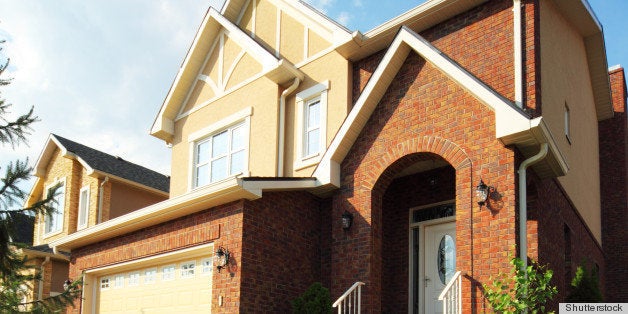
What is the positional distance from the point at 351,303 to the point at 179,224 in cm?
365

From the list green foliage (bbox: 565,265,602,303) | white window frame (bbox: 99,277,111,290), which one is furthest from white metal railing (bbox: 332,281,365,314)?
white window frame (bbox: 99,277,111,290)

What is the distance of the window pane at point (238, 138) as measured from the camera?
15.3 m

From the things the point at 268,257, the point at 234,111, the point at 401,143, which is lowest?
the point at 268,257

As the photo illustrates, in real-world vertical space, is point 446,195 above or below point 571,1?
below

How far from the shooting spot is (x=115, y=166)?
73.7ft

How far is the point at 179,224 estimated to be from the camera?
12312 millimetres

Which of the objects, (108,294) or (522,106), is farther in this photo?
(108,294)

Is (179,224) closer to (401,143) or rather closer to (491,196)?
(401,143)

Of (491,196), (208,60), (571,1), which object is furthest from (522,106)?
(208,60)

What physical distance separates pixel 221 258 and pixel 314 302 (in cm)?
182

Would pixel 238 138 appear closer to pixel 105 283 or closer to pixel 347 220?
pixel 105 283

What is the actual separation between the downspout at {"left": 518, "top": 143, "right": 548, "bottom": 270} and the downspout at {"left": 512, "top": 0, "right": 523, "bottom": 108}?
128 centimetres

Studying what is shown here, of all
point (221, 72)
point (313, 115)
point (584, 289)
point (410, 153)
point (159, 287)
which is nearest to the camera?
point (410, 153)

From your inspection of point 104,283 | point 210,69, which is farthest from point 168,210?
point 210,69
